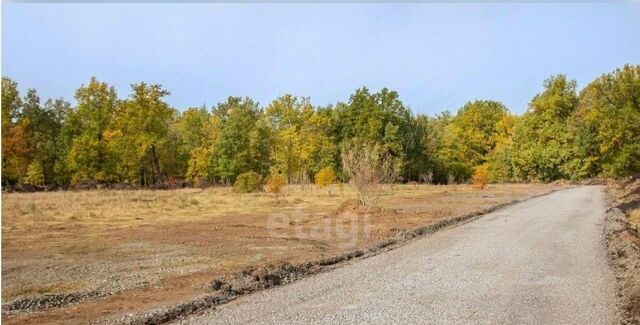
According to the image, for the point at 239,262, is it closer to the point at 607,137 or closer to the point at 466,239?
the point at 466,239

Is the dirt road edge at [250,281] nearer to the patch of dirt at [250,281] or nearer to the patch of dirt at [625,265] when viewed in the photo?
the patch of dirt at [250,281]

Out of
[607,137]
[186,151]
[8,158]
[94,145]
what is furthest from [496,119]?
[8,158]

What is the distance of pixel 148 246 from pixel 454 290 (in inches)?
336

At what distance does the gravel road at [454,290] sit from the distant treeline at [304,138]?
105ft

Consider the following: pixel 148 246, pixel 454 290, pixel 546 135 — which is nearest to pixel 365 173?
pixel 148 246

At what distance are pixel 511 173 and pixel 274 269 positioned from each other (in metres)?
64.2

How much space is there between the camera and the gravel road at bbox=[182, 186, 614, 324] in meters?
6.78

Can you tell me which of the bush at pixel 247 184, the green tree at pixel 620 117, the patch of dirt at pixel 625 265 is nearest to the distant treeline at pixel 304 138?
the green tree at pixel 620 117

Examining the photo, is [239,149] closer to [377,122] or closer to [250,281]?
[377,122]

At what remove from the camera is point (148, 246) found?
44.6ft

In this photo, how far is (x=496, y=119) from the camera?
80.8 meters

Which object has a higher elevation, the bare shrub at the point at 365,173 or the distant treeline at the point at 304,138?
the distant treeline at the point at 304,138

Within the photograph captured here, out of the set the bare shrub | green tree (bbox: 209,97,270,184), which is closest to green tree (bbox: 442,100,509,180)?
green tree (bbox: 209,97,270,184)

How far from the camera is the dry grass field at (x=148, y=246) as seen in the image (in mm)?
8531
